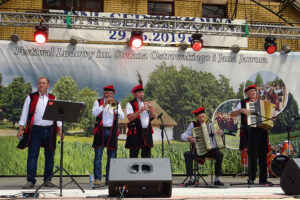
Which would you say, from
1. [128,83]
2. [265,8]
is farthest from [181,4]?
[128,83]

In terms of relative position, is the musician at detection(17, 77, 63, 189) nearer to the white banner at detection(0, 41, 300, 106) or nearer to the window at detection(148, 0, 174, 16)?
the white banner at detection(0, 41, 300, 106)

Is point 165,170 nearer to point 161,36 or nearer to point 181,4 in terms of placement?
point 161,36

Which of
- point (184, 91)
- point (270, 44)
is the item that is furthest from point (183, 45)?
point (270, 44)

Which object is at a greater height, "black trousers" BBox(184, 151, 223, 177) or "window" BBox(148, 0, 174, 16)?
"window" BBox(148, 0, 174, 16)

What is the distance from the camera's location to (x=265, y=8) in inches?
440

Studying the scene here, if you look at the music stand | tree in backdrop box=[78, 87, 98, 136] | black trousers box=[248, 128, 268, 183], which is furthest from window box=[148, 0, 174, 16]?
the music stand

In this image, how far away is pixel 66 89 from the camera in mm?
7973

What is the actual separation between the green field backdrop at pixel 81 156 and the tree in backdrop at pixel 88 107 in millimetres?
242

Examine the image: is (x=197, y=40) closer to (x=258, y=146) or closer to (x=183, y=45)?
(x=183, y=45)

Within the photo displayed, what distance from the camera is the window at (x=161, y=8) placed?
445 inches

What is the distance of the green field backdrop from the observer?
7535mm

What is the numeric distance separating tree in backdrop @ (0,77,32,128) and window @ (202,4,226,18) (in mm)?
6477

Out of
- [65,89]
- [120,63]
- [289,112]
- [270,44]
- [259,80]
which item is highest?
[270,44]

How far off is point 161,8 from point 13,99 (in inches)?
227
